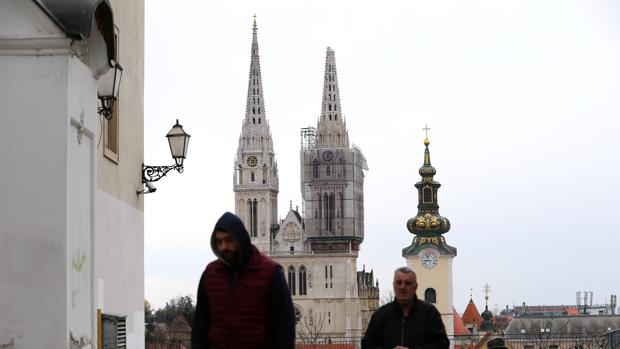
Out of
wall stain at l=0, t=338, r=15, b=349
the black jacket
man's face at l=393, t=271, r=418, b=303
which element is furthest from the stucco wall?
man's face at l=393, t=271, r=418, b=303

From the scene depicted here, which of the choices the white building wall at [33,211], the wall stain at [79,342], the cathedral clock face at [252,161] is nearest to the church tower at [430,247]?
the cathedral clock face at [252,161]

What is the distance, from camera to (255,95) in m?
158

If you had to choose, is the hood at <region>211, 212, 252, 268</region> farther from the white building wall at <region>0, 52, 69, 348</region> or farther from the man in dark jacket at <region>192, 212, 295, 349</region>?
the white building wall at <region>0, 52, 69, 348</region>

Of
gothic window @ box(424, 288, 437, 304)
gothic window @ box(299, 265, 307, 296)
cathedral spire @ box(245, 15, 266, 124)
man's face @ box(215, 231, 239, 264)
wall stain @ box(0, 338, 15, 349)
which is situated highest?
cathedral spire @ box(245, 15, 266, 124)

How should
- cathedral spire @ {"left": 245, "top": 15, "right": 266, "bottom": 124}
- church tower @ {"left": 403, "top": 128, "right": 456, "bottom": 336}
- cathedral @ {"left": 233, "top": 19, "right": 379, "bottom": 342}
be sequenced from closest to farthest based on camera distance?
church tower @ {"left": 403, "top": 128, "right": 456, "bottom": 336}
cathedral @ {"left": 233, "top": 19, "right": 379, "bottom": 342}
cathedral spire @ {"left": 245, "top": 15, "right": 266, "bottom": 124}

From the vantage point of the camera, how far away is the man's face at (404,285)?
857 cm

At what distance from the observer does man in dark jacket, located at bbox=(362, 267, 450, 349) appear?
859cm

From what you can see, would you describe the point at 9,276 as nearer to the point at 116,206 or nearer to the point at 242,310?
the point at 242,310

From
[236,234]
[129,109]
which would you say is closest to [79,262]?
[236,234]

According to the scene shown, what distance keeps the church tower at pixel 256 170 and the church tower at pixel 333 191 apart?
5.62 meters

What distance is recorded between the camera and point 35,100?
32.8 ft

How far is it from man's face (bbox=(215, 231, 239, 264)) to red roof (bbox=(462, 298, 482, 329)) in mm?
143301

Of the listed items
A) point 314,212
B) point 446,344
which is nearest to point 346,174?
point 314,212

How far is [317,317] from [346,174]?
15.9m
